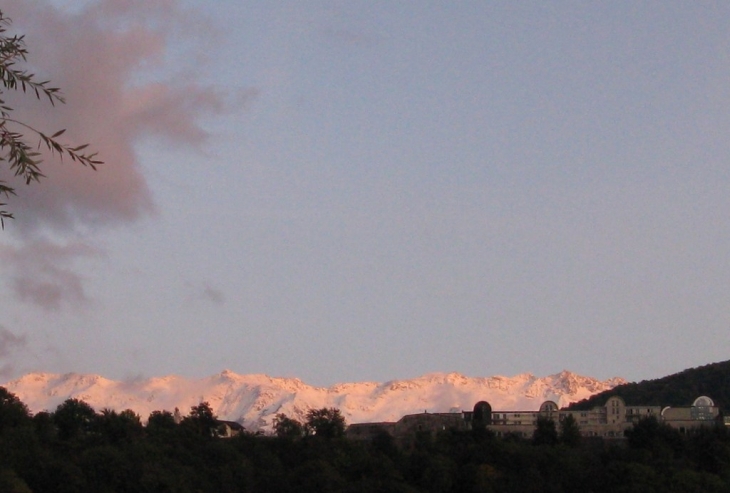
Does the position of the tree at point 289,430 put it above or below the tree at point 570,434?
above

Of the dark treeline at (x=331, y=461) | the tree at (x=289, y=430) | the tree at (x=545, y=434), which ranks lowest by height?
the dark treeline at (x=331, y=461)

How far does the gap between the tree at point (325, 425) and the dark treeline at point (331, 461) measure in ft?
5.47

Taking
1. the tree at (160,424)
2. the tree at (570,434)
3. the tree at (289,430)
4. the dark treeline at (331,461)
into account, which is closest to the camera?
the dark treeline at (331,461)

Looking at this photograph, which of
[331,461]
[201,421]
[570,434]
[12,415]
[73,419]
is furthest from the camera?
[201,421]

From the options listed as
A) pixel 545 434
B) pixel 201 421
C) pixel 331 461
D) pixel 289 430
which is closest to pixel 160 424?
pixel 201 421

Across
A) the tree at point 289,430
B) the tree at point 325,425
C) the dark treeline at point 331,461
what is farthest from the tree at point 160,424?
the tree at point 325,425

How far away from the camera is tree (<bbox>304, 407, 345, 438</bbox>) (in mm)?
170500

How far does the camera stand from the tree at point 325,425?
6713 inches

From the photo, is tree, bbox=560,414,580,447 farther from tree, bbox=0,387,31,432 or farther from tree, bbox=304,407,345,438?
tree, bbox=0,387,31,432

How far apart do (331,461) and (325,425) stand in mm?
28680

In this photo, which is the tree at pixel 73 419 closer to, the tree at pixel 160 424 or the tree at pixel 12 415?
→ the tree at pixel 12 415

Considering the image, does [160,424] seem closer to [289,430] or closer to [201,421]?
[201,421]

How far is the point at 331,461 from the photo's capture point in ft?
472

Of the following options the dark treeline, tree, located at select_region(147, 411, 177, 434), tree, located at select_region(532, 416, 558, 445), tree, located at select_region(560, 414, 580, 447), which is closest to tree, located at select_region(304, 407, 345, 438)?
the dark treeline
